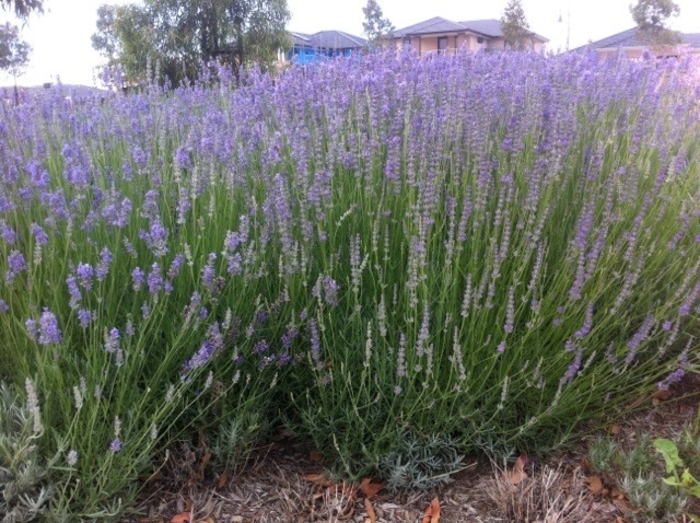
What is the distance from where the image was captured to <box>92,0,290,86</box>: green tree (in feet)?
52.4

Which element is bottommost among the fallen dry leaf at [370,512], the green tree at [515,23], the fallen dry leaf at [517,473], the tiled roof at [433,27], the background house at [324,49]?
the fallen dry leaf at [370,512]

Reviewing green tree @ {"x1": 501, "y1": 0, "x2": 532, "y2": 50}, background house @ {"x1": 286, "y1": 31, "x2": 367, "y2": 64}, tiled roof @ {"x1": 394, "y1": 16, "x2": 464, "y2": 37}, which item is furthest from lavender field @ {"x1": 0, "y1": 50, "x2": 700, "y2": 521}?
tiled roof @ {"x1": 394, "y1": 16, "x2": 464, "y2": 37}

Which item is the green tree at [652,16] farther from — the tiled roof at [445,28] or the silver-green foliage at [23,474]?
the silver-green foliage at [23,474]

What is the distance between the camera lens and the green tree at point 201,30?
1596cm

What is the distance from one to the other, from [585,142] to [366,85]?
3.53ft

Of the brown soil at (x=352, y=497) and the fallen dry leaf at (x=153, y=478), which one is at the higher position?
the fallen dry leaf at (x=153, y=478)

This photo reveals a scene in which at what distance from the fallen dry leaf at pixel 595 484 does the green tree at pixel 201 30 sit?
1499 cm

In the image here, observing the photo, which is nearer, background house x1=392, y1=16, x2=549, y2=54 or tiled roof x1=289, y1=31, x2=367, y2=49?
tiled roof x1=289, y1=31, x2=367, y2=49

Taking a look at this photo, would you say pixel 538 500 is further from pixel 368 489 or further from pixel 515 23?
pixel 515 23

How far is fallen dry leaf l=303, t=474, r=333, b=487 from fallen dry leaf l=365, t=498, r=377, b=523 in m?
0.15

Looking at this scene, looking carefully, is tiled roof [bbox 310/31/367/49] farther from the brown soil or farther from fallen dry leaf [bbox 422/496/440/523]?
fallen dry leaf [bbox 422/496/440/523]

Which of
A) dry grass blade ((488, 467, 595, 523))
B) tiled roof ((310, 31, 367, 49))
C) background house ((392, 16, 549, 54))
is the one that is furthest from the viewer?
background house ((392, 16, 549, 54))

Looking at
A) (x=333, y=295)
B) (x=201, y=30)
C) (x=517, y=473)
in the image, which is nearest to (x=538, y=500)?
(x=517, y=473)

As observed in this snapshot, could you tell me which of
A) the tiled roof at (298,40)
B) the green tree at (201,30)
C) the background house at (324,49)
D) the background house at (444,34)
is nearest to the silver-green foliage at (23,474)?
the background house at (324,49)
